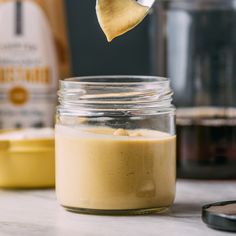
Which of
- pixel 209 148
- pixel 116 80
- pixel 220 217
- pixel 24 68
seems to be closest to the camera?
pixel 220 217

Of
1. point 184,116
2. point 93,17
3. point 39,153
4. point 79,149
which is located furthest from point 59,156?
point 93,17

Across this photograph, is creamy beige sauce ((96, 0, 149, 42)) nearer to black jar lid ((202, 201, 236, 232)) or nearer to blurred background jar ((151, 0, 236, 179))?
black jar lid ((202, 201, 236, 232))

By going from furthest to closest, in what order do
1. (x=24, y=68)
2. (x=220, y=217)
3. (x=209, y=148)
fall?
1. (x=24, y=68)
2. (x=209, y=148)
3. (x=220, y=217)

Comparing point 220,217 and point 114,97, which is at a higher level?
point 114,97

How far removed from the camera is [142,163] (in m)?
0.89

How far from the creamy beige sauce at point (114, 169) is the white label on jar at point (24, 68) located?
35 centimetres

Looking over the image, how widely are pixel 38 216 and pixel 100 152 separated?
3.9 inches

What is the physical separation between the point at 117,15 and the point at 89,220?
218 mm

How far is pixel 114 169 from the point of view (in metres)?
0.89

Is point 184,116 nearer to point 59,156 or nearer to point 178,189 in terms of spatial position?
point 178,189

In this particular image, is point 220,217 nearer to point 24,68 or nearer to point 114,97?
point 114,97

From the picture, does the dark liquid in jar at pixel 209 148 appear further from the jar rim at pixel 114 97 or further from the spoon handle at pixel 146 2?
the spoon handle at pixel 146 2

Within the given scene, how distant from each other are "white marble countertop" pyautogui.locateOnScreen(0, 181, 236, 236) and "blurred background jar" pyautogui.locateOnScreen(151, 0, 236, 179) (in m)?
0.12

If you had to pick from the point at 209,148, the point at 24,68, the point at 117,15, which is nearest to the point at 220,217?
the point at 117,15
